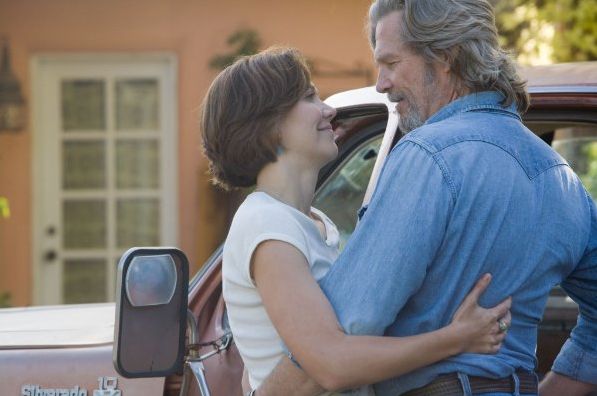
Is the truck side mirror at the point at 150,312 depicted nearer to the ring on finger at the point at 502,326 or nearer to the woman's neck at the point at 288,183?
the woman's neck at the point at 288,183

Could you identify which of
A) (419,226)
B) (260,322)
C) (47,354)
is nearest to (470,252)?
(419,226)

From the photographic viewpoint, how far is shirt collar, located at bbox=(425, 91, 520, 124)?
7.34 feet

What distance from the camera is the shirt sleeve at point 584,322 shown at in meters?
2.38

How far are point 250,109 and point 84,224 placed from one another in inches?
260

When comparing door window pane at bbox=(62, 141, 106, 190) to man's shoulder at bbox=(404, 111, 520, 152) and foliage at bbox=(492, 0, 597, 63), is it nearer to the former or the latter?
foliage at bbox=(492, 0, 597, 63)

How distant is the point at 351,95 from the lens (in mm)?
3072

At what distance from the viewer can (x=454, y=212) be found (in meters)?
2.06

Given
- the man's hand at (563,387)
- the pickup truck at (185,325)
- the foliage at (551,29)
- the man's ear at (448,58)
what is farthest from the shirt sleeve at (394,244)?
the foliage at (551,29)

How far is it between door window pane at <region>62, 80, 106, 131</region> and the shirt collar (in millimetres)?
6663

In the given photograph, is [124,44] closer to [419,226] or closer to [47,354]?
[47,354]

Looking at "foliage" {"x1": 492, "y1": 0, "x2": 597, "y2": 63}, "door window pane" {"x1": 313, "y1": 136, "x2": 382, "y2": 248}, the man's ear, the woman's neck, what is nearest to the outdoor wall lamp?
"foliage" {"x1": 492, "y1": 0, "x2": 597, "y2": 63}

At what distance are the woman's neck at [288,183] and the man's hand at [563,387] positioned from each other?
69 centimetres

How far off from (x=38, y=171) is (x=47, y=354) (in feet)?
19.2

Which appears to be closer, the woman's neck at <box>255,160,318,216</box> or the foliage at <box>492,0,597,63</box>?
the woman's neck at <box>255,160,318,216</box>
